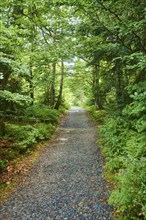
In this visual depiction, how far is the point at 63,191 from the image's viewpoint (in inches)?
216

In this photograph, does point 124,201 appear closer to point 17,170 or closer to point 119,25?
point 17,170

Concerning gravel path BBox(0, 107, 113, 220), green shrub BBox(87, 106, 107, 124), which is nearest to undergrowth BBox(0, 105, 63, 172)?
gravel path BBox(0, 107, 113, 220)

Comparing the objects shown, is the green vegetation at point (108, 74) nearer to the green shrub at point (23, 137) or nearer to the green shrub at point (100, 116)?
the green shrub at point (23, 137)

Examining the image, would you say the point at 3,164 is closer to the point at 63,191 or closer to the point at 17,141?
the point at 17,141

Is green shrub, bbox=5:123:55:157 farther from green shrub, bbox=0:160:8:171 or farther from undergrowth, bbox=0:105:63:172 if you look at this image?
green shrub, bbox=0:160:8:171

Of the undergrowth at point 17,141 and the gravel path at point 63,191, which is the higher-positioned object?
the undergrowth at point 17,141

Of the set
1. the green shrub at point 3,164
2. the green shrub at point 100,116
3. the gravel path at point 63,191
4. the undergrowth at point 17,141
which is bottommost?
the gravel path at point 63,191

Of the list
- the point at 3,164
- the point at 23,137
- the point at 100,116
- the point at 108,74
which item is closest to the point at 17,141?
the point at 23,137

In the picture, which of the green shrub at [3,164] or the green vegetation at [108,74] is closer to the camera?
the green vegetation at [108,74]

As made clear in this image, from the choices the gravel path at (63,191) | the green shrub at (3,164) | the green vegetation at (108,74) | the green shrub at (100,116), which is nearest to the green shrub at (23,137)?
the green vegetation at (108,74)

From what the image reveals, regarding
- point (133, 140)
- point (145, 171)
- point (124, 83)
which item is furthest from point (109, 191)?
point (124, 83)

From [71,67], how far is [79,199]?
15.8m

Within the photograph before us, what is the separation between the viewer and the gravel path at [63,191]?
14.9 ft

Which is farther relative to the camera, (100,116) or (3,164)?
(100,116)
